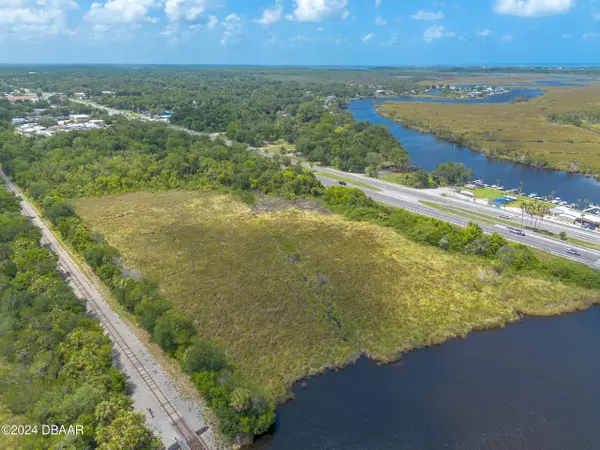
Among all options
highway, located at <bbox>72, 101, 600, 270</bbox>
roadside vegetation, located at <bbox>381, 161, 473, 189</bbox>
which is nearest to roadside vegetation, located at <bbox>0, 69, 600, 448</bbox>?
roadside vegetation, located at <bbox>381, 161, 473, 189</bbox>

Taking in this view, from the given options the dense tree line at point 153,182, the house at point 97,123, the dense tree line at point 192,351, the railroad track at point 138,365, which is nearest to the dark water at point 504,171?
the dense tree line at point 153,182

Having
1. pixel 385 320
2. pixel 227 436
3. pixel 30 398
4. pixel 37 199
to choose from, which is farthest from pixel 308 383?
pixel 37 199

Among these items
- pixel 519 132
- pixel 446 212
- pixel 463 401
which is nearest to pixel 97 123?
pixel 446 212

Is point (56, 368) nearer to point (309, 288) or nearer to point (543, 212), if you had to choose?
point (309, 288)

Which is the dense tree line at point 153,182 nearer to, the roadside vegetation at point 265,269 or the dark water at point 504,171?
the roadside vegetation at point 265,269

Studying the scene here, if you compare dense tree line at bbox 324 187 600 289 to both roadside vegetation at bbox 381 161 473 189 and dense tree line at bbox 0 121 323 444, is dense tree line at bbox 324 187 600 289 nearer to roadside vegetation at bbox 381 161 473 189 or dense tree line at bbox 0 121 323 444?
dense tree line at bbox 0 121 323 444

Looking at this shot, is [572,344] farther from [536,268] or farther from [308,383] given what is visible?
[308,383]
